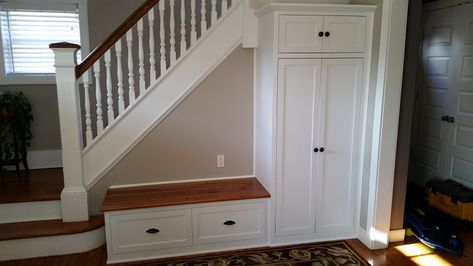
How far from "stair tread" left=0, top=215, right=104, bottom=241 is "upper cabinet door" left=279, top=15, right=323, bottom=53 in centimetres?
212

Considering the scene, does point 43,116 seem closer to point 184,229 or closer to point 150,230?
point 150,230

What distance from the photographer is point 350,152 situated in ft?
10.5

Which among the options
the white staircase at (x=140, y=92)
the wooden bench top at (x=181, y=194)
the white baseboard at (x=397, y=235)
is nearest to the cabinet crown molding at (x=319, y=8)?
the white staircase at (x=140, y=92)

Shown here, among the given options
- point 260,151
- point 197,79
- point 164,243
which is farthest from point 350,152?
point 164,243

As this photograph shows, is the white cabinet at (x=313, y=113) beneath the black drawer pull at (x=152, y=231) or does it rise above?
above

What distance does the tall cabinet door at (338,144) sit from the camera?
305 cm

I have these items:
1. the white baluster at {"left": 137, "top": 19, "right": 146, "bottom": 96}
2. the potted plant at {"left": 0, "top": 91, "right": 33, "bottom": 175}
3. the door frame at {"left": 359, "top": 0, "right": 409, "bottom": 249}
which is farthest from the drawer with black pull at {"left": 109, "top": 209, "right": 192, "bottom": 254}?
the potted plant at {"left": 0, "top": 91, "right": 33, "bottom": 175}

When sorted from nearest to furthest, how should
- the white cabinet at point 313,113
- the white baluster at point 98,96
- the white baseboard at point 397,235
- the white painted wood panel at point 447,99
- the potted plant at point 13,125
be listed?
the white cabinet at point 313,113 < the white baluster at point 98,96 < the white baseboard at point 397,235 < the potted plant at point 13,125 < the white painted wood panel at point 447,99

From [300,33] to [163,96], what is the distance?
1.28m

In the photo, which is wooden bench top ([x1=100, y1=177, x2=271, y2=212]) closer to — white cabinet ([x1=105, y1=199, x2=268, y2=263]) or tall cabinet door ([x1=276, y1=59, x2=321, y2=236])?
white cabinet ([x1=105, y1=199, x2=268, y2=263])

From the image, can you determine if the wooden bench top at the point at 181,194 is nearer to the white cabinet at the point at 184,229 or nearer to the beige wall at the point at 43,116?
the white cabinet at the point at 184,229

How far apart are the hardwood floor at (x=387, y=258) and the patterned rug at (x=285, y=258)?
15 cm

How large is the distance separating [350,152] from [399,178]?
1.53 ft

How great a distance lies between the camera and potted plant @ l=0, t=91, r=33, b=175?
11.9ft
